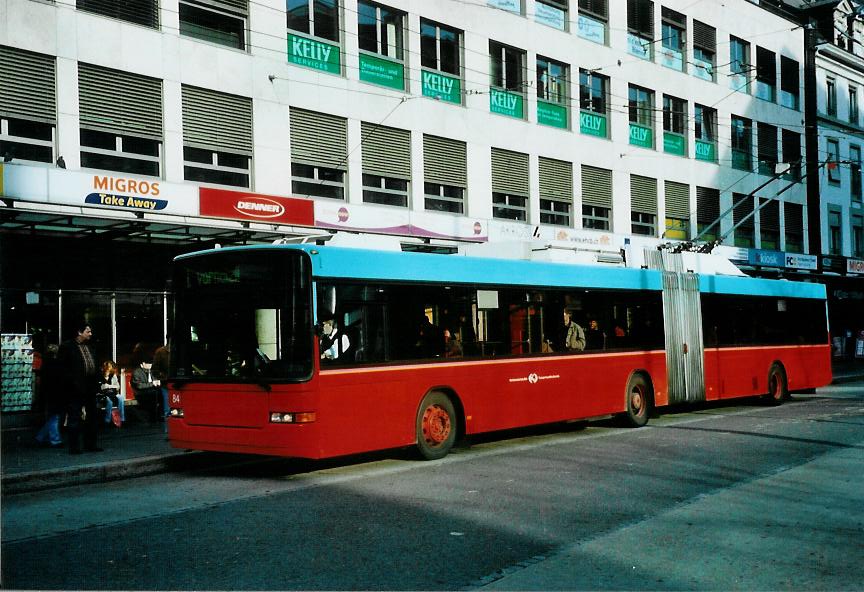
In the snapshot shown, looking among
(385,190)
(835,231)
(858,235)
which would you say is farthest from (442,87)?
(858,235)

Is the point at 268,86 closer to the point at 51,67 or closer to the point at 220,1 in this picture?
the point at 220,1

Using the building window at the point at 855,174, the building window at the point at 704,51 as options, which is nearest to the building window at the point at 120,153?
the building window at the point at 704,51

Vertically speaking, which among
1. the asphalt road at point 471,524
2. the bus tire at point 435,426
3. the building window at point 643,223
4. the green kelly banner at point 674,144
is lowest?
the asphalt road at point 471,524

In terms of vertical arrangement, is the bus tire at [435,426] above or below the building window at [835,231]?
below

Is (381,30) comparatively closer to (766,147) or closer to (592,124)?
(592,124)

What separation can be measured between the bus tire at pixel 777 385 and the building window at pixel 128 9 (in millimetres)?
14480

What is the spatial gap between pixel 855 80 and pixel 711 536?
44.7 m

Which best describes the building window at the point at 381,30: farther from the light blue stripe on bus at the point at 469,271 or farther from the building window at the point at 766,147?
the building window at the point at 766,147

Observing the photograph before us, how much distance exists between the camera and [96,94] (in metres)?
18.3

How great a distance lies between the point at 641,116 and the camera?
33.1 m

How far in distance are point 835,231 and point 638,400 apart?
31.5 meters

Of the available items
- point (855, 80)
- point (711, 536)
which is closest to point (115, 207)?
point (711, 536)

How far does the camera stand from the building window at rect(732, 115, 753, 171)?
3797cm

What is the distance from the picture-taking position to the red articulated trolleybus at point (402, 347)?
1065 centimetres
